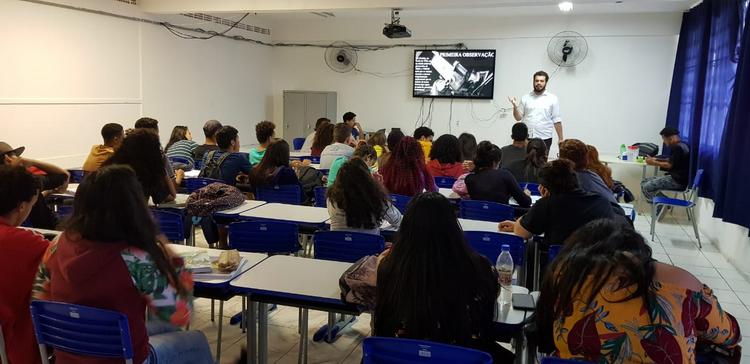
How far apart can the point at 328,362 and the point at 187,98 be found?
7.01 meters

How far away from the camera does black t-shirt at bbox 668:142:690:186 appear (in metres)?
7.05

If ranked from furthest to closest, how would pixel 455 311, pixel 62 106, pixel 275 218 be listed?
pixel 62 106 < pixel 275 218 < pixel 455 311

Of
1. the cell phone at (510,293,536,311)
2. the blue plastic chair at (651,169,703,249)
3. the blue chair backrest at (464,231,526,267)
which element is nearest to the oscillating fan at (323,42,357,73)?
the blue plastic chair at (651,169,703,249)

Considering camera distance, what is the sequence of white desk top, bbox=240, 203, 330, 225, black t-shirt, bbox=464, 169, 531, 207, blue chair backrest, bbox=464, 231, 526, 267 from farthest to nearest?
black t-shirt, bbox=464, 169, 531, 207, white desk top, bbox=240, 203, 330, 225, blue chair backrest, bbox=464, 231, 526, 267

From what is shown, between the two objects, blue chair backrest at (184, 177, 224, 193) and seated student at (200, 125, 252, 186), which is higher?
seated student at (200, 125, 252, 186)

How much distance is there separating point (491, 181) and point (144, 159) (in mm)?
2582

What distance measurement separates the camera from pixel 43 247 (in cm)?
211

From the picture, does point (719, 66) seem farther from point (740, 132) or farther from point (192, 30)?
point (192, 30)

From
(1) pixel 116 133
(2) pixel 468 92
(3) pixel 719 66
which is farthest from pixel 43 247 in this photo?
(2) pixel 468 92

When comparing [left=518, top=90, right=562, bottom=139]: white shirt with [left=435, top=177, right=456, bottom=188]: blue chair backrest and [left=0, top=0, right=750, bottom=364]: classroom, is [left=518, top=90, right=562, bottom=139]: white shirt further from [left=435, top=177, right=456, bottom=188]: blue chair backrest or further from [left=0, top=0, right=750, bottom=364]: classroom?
[left=435, top=177, right=456, bottom=188]: blue chair backrest

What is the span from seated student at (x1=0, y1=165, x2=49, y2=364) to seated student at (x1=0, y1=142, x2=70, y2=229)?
4.89 ft

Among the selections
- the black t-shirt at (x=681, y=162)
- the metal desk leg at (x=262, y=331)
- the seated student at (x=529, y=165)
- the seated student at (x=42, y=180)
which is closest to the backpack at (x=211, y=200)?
the seated student at (x=42, y=180)

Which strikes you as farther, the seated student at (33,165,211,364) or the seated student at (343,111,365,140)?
the seated student at (343,111,365,140)

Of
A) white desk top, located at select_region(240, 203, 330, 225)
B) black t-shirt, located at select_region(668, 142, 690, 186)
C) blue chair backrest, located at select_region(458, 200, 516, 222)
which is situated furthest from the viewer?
black t-shirt, located at select_region(668, 142, 690, 186)
